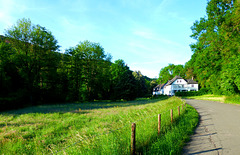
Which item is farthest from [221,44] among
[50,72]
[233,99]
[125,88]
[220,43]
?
[50,72]

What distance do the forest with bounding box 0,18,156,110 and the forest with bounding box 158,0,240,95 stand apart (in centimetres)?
2179

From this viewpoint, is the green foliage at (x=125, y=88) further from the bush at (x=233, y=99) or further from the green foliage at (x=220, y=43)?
the bush at (x=233, y=99)

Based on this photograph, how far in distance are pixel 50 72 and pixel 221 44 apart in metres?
36.1

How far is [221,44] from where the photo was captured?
2408cm

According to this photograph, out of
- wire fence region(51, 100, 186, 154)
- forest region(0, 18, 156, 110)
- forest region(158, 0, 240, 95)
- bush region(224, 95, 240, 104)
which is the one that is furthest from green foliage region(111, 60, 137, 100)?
wire fence region(51, 100, 186, 154)

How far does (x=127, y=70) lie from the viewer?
44.3m

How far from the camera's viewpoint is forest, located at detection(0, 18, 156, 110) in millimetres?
25578

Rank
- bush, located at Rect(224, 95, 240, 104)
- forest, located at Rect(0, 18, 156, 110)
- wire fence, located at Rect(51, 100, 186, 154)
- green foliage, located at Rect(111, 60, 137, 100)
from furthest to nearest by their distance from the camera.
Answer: green foliage, located at Rect(111, 60, 137, 100) < forest, located at Rect(0, 18, 156, 110) < bush, located at Rect(224, 95, 240, 104) < wire fence, located at Rect(51, 100, 186, 154)

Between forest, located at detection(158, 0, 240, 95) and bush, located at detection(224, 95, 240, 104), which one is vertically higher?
forest, located at detection(158, 0, 240, 95)

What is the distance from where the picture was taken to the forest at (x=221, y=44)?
68.2 ft

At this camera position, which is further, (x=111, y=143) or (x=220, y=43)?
(x=220, y=43)

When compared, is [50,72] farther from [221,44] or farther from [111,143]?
[221,44]

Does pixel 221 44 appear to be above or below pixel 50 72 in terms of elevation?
above

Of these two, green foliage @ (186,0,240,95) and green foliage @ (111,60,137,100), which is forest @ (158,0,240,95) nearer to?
green foliage @ (186,0,240,95)
